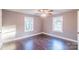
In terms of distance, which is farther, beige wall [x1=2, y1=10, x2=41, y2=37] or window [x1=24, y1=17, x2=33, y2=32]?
window [x1=24, y1=17, x2=33, y2=32]

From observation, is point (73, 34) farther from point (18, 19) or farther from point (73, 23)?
point (18, 19)

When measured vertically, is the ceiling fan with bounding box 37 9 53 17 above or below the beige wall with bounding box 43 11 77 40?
above

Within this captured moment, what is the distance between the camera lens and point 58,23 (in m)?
1.98

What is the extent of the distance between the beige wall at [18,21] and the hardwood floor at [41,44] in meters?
0.14

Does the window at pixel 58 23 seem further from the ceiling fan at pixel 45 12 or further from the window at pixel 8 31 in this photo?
the window at pixel 8 31

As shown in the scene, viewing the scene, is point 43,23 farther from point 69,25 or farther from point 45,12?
point 69,25

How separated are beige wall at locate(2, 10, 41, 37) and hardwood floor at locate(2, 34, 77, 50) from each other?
0.44 feet

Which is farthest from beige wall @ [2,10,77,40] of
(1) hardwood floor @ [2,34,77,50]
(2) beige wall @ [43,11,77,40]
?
(1) hardwood floor @ [2,34,77,50]

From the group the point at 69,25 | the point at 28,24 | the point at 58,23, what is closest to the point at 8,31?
the point at 28,24

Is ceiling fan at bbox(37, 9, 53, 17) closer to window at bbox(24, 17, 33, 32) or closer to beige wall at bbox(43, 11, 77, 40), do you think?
beige wall at bbox(43, 11, 77, 40)

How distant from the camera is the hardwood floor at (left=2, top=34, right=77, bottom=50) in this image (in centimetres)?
191

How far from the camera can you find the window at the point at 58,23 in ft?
6.40

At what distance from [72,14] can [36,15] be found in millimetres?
670
